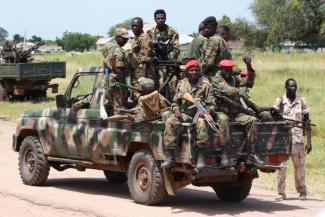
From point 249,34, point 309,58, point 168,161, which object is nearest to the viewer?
point 168,161

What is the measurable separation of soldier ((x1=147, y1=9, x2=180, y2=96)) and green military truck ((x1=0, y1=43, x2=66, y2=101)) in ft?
57.5

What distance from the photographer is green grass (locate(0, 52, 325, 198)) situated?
13.3 m

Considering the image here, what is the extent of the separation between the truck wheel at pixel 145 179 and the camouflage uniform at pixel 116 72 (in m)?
1.02

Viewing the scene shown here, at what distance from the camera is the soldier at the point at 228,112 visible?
9070 mm

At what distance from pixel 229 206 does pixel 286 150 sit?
1.09 meters

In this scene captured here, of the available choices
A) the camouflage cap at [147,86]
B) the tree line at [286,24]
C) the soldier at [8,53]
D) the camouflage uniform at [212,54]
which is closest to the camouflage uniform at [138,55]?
the camouflage cap at [147,86]

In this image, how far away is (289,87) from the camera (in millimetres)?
10859

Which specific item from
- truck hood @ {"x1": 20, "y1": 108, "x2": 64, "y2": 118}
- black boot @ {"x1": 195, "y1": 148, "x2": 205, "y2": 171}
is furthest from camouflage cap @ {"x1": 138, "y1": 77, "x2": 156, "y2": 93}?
truck hood @ {"x1": 20, "y1": 108, "x2": 64, "y2": 118}

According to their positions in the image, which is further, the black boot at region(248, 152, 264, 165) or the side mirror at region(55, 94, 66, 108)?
the side mirror at region(55, 94, 66, 108)

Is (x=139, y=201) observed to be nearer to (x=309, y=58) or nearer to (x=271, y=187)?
(x=271, y=187)

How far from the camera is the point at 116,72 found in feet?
35.4

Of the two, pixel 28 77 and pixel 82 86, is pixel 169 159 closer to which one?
pixel 82 86

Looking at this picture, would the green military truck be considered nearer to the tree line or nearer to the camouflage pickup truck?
the camouflage pickup truck

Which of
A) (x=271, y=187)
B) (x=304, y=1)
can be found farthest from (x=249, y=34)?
(x=271, y=187)
